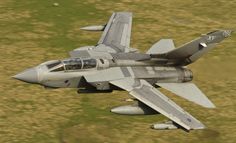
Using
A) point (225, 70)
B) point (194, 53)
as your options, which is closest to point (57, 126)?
point (194, 53)

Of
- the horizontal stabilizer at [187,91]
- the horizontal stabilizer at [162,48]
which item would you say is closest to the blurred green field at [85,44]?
the horizontal stabilizer at [187,91]

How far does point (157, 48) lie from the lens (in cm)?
3578

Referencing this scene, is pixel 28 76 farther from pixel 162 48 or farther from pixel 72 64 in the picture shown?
pixel 162 48

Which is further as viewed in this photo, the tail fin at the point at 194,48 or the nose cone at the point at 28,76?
the tail fin at the point at 194,48

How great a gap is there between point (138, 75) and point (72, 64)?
4569 mm

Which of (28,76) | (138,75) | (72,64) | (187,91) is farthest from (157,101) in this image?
(28,76)

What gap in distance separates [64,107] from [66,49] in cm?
1004

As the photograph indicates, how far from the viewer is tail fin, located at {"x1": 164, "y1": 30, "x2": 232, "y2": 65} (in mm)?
33656

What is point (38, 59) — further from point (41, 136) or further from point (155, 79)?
point (155, 79)

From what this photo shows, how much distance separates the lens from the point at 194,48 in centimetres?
3425

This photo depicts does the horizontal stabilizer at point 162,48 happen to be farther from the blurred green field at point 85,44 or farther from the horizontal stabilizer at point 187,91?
the blurred green field at point 85,44

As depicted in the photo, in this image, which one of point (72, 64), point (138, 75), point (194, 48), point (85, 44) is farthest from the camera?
point (85, 44)

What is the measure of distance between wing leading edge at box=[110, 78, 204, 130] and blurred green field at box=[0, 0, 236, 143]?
504cm

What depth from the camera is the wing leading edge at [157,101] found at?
27.8m
